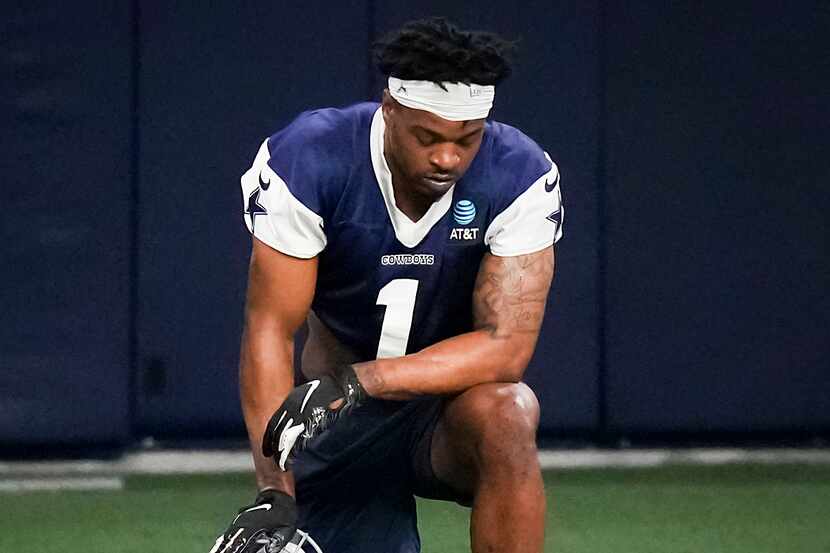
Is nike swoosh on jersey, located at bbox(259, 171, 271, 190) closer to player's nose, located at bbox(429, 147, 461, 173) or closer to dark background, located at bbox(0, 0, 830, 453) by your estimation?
player's nose, located at bbox(429, 147, 461, 173)

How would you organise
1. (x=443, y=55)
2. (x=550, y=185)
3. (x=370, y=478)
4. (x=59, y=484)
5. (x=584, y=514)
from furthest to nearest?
(x=59, y=484) < (x=584, y=514) < (x=370, y=478) < (x=550, y=185) < (x=443, y=55)

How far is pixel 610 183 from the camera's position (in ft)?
25.4

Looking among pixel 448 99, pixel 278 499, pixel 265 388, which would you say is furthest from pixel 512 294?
pixel 278 499

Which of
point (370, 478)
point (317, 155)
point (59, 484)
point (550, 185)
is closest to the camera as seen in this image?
point (317, 155)

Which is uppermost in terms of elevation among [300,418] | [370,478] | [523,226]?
[523,226]

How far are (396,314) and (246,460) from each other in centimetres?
333

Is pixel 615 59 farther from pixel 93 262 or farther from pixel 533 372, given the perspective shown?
pixel 93 262

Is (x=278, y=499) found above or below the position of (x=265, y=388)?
below

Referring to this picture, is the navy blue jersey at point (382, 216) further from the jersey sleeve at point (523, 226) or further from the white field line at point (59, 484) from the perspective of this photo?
the white field line at point (59, 484)

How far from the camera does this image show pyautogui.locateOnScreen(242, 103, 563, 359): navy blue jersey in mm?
4070

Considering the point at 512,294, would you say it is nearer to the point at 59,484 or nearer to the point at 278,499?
the point at 278,499

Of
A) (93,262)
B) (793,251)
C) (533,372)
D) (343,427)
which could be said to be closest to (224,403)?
(93,262)

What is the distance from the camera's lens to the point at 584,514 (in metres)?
6.45

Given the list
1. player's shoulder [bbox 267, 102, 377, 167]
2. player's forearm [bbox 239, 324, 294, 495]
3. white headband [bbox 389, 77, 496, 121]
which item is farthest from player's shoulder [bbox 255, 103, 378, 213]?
player's forearm [bbox 239, 324, 294, 495]
